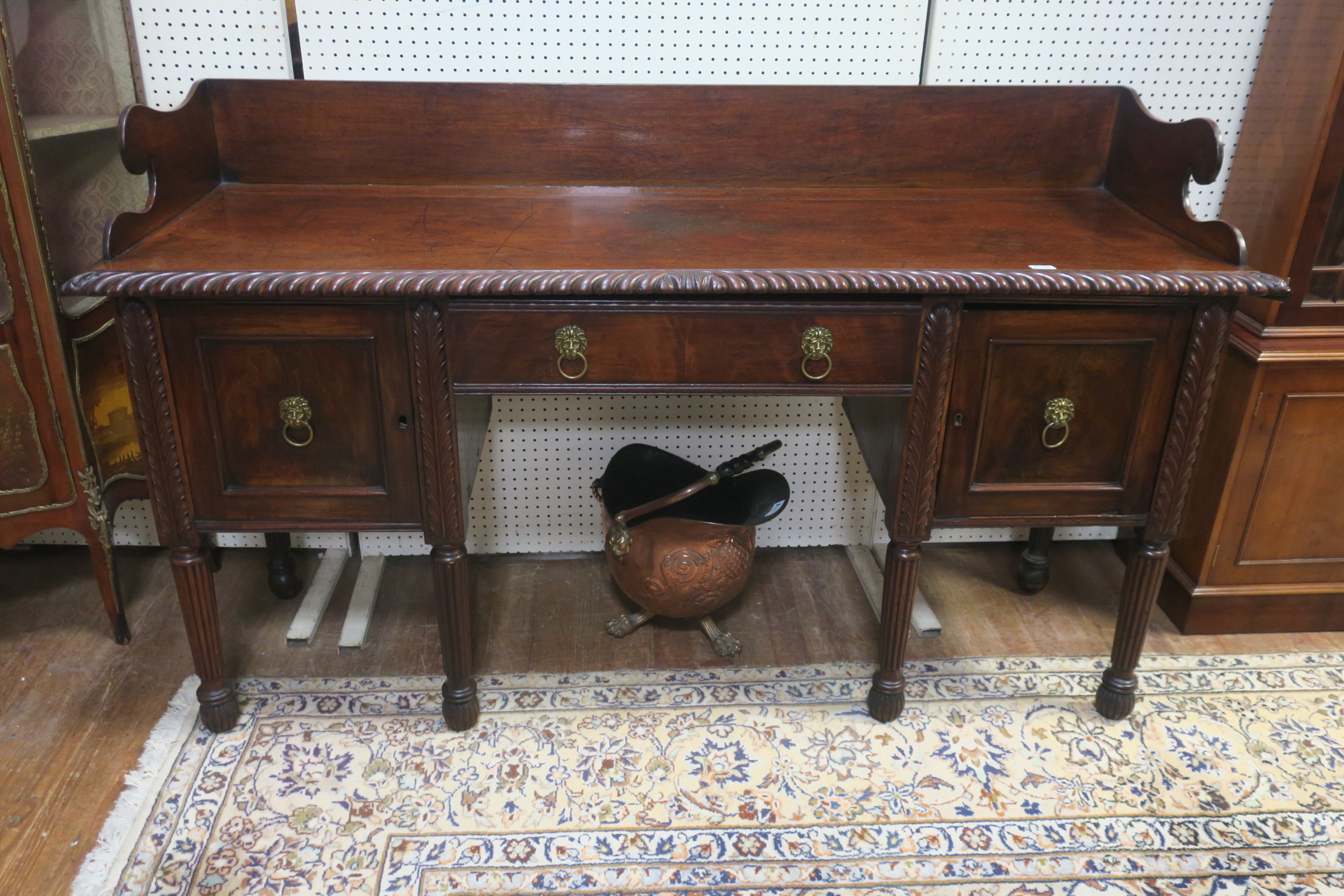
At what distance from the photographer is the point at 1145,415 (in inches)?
70.3

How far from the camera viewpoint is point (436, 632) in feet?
7.68

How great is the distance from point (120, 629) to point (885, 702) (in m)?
1.70

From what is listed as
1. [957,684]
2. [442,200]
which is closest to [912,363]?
[957,684]

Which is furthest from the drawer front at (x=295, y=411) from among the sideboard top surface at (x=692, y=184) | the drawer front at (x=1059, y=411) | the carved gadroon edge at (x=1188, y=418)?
the carved gadroon edge at (x=1188, y=418)

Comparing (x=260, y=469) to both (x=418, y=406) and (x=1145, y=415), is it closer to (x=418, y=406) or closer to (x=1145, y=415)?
(x=418, y=406)

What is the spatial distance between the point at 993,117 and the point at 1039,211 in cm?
25

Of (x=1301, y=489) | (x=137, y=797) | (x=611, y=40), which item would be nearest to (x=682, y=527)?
(x=611, y=40)

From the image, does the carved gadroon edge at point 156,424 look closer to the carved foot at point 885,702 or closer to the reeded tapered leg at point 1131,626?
the carved foot at point 885,702

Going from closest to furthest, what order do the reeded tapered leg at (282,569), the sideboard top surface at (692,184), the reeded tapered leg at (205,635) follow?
the sideboard top surface at (692,184)
the reeded tapered leg at (205,635)
the reeded tapered leg at (282,569)

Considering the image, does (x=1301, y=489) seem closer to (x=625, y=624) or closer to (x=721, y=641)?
(x=721, y=641)

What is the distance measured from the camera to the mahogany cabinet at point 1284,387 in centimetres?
199

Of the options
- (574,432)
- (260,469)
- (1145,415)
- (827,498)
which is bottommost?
(827,498)

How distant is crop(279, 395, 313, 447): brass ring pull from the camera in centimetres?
171

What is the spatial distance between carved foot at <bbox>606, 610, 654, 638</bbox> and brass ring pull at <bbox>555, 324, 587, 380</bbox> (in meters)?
0.82
